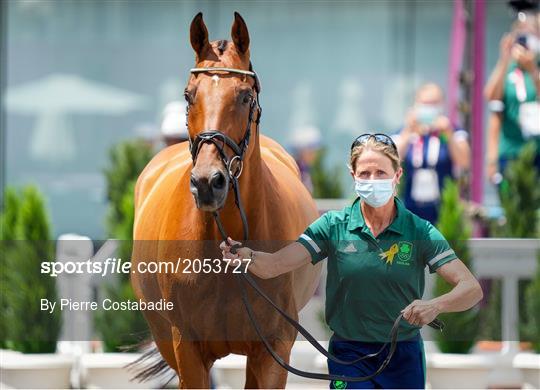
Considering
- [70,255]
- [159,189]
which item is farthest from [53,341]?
[159,189]

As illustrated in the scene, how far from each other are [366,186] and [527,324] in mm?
3815

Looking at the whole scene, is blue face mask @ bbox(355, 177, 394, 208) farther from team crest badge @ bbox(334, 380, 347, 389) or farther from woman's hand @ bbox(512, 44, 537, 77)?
woman's hand @ bbox(512, 44, 537, 77)

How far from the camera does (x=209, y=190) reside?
5098 millimetres

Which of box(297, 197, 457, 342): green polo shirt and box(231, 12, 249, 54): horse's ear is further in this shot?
box(231, 12, 249, 54): horse's ear

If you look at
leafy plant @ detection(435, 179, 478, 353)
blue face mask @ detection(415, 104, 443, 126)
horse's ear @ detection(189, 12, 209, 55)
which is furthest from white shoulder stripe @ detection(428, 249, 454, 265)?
blue face mask @ detection(415, 104, 443, 126)

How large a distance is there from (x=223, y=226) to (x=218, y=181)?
58cm

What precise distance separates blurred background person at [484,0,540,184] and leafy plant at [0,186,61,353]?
3.70 m

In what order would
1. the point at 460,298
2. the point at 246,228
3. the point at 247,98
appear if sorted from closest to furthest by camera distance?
the point at 460,298 < the point at 247,98 < the point at 246,228

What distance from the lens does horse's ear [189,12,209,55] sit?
5500 mm

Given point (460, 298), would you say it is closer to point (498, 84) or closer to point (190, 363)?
point (190, 363)

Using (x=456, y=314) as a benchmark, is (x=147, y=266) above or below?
above

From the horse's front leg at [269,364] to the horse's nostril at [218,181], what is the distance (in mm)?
1029

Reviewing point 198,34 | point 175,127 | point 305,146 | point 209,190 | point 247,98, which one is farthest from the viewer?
point 305,146

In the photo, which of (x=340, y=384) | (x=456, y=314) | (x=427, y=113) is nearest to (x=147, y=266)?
(x=340, y=384)
